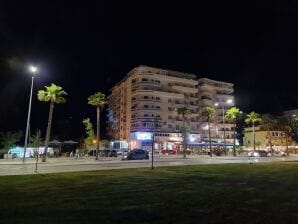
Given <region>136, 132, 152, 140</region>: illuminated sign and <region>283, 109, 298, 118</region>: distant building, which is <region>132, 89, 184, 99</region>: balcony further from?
<region>283, 109, 298, 118</region>: distant building

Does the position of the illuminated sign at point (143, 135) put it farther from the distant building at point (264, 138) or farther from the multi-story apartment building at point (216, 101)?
the distant building at point (264, 138)

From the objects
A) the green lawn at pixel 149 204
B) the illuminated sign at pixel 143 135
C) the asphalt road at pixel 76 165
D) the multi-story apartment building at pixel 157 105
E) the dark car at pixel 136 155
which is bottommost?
the green lawn at pixel 149 204

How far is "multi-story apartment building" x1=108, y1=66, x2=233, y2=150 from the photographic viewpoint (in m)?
110

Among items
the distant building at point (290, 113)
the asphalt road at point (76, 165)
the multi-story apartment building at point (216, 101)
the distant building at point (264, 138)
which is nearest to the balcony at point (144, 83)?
the multi-story apartment building at point (216, 101)

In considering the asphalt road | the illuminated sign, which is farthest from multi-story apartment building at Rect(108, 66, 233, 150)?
the asphalt road

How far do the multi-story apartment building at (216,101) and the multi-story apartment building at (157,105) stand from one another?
392mm

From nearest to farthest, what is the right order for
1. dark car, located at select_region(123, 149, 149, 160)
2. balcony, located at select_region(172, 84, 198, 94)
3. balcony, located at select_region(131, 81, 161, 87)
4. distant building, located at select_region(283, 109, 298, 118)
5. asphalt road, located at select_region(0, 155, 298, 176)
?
asphalt road, located at select_region(0, 155, 298, 176) → dark car, located at select_region(123, 149, 149, 160) → balcony, located at select_region(131, 81, 161, 87) → balcony, located at select_region(172, 84, 198, 94) → distant building, located at select_region(283, 109, 298, 118)

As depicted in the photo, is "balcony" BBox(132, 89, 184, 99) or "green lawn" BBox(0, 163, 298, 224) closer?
"green lawn" BBox(0, 163, 298, 224)

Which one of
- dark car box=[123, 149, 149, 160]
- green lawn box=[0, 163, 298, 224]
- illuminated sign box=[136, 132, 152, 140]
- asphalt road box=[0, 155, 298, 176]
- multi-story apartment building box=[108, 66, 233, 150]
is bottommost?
green lawn box=[0, 163, 298, 224]

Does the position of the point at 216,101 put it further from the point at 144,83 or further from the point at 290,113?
the point at 144,83

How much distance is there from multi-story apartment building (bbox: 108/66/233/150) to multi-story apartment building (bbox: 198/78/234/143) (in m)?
0.39

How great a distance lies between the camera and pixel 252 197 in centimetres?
1259

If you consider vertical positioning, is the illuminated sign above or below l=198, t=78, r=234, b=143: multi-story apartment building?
below

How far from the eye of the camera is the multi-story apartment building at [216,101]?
132 metres
